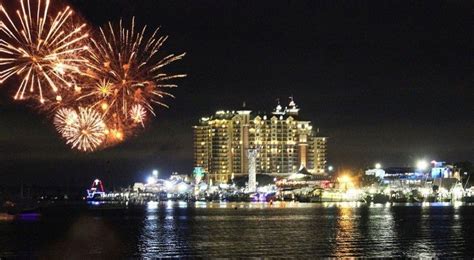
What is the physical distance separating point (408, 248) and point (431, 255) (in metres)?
5.11

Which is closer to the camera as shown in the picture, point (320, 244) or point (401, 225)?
point (320, 244)

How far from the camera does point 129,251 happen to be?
53312mm

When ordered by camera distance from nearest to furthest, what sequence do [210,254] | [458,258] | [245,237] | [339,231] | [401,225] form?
[458,258] → [210,254] → [245,237] → [339,231] → [401,225]

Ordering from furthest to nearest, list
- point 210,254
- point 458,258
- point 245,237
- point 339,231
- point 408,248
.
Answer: point 339,231 < point 245,237 < point 408,248 < point 210,254 < point 458,258

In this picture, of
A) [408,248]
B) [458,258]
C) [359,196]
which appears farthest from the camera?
[359,196]

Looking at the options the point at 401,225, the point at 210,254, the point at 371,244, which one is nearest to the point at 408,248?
the point at 371,244

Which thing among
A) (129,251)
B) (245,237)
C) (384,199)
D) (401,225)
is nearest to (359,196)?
(384,199)

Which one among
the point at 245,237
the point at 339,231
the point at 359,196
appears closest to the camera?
the point at 245,237

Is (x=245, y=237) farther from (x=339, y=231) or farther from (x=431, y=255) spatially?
(x=431, y=255)

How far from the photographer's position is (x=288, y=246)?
5550 cm

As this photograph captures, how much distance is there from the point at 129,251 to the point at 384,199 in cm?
13793

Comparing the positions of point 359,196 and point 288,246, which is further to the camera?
point 359,196

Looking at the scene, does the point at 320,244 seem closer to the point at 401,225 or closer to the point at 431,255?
the point at 431,255

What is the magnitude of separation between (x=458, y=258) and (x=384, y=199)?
139446 mm
